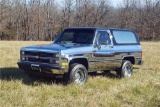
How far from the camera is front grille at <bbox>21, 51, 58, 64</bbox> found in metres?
8.12

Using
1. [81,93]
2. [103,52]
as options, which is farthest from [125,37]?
[81,93]

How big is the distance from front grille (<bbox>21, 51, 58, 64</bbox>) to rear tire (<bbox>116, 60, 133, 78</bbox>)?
131 inches

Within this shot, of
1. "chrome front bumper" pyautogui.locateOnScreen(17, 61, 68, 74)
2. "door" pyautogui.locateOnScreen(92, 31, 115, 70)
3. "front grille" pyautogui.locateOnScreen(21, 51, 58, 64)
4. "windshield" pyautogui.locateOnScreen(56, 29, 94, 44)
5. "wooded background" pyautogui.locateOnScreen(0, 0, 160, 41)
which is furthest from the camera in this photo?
"wooded background" pyautogui.locateOnScreen(0, 0, 160, 41)

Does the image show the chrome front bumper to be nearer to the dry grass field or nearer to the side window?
the dry grass field

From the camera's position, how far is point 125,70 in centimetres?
1070

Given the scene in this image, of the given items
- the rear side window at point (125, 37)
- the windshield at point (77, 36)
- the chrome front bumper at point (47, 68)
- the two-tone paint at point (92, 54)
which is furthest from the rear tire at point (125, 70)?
the chrome front bumper at point (47, 68)

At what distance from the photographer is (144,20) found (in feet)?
241

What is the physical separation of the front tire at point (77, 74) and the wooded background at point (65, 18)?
56.2 m

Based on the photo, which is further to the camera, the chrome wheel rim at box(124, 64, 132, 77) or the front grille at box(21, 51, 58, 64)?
the chrome wheel rim at box(124, 64, 132, 77)

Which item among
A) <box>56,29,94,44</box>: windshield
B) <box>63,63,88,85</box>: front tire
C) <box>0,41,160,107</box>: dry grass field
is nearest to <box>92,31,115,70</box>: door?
<box>56,29,94,44</box>: windshield

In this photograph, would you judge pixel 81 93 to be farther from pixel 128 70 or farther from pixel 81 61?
pixel 128 70

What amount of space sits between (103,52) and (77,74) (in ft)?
4.45

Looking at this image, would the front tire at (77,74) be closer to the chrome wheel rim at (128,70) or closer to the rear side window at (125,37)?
the rear side window at (125,37)

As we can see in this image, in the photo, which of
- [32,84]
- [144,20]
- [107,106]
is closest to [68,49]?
[32,84]
